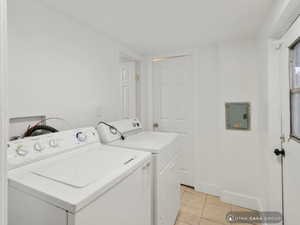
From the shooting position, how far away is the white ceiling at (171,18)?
139 cm

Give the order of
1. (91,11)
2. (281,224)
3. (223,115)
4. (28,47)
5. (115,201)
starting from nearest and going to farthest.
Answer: (115,201), (28,47), (281,224), (91,11), (223,115)

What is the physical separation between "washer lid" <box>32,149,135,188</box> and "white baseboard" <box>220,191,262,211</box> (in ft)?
5.89

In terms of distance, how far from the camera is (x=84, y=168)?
3.19ft

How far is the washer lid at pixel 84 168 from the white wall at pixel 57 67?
22.7 inches

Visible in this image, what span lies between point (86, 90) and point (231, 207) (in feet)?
7.92

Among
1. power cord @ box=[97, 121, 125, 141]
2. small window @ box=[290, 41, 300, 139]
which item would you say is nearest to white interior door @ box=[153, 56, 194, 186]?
power cord @ box=[97, 121, 125, 141]

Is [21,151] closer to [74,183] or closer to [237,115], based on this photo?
[74,183]

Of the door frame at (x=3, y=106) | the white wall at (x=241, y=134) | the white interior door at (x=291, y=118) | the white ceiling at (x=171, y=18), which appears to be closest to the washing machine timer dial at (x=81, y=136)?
the door frame at (x=3, y=106)

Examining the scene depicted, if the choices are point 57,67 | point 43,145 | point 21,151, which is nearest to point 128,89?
point 57,67

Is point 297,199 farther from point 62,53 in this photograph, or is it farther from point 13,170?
point 62,53

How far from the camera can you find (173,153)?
174 cm

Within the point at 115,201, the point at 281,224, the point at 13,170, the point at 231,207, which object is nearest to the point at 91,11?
the point at 13,170

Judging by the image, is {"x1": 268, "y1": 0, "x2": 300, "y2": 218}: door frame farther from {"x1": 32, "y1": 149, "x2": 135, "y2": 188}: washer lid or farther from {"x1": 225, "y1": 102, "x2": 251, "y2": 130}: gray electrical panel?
{"x1": 32, "y1": 149, "x2": 135, "y2": 188}: washer lid

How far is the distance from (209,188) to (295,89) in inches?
71.2
